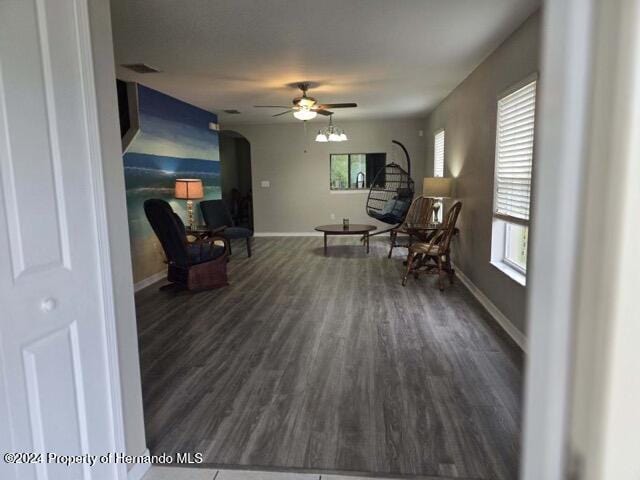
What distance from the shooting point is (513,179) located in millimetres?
3545

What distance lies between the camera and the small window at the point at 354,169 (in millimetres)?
8930

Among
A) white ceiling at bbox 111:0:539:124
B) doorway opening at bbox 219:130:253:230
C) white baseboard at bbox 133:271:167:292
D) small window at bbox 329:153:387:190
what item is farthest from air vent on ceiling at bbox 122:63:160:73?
doorway opening at bbox 219:130:253:230

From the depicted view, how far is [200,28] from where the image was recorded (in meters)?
3.23

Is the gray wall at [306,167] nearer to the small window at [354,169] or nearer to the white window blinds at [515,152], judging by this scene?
the small window at [354,169]

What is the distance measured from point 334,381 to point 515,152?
2385 millimetres

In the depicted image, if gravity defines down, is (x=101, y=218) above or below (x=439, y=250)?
above

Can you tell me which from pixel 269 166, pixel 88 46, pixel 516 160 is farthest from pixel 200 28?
pixel 269 166

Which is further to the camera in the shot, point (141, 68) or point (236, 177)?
point (236, 177)

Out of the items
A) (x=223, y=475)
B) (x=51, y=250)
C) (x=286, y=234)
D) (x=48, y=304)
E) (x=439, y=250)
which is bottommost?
(x=223, y=475)

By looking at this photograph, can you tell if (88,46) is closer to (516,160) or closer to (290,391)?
(290,391)

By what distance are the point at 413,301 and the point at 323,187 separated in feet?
16.9

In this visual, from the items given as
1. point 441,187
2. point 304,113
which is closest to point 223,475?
point 304,113

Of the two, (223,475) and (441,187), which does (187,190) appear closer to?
(441,187)

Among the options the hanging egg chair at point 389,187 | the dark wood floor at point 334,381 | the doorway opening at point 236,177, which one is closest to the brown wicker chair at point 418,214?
the hanging egg chair at point 389,187
